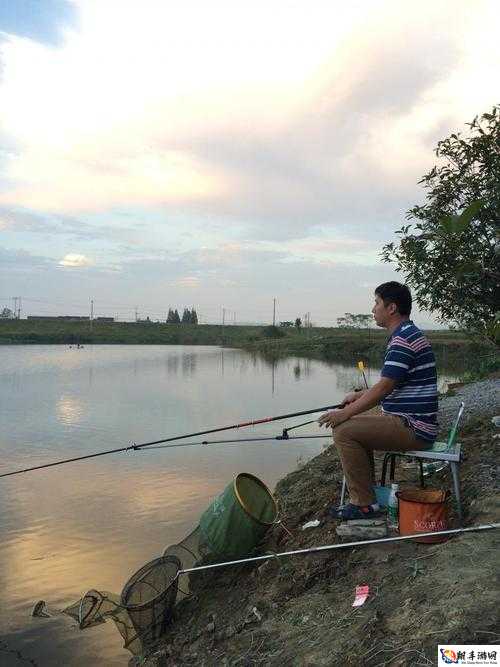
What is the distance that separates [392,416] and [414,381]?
0.31 m

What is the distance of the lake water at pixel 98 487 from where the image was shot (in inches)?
203

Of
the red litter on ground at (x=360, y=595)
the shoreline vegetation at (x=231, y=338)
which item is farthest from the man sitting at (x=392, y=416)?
the shoreline vegetation at (x=231, y=338)

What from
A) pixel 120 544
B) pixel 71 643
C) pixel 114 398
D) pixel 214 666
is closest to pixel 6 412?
pixel 114 398

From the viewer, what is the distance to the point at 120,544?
6.99m

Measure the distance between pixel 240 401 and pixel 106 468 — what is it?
1088 cm

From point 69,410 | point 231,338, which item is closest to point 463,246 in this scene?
point 69,410

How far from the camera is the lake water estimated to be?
517 centimetres

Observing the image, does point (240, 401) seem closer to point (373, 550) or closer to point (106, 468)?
point (106, 468)

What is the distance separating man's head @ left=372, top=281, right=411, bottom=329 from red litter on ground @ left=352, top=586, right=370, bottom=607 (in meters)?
1.94

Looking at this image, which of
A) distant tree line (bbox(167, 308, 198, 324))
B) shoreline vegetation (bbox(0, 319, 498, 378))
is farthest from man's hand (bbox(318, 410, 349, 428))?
distant tree line (bbox(167, 308, 198, 324))

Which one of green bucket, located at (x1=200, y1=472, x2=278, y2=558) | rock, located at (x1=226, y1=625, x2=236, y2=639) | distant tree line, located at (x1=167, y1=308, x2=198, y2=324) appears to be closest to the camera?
rock, located at (x1=226, y1=625, x2=236, y2=639)

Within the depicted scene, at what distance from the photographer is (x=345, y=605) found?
3602 mm

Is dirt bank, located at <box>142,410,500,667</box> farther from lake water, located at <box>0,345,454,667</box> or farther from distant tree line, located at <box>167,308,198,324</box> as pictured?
distant tree line, located at <box>167,308,198,324</box>

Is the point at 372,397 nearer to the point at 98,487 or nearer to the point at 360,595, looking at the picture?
the point at 360,595
